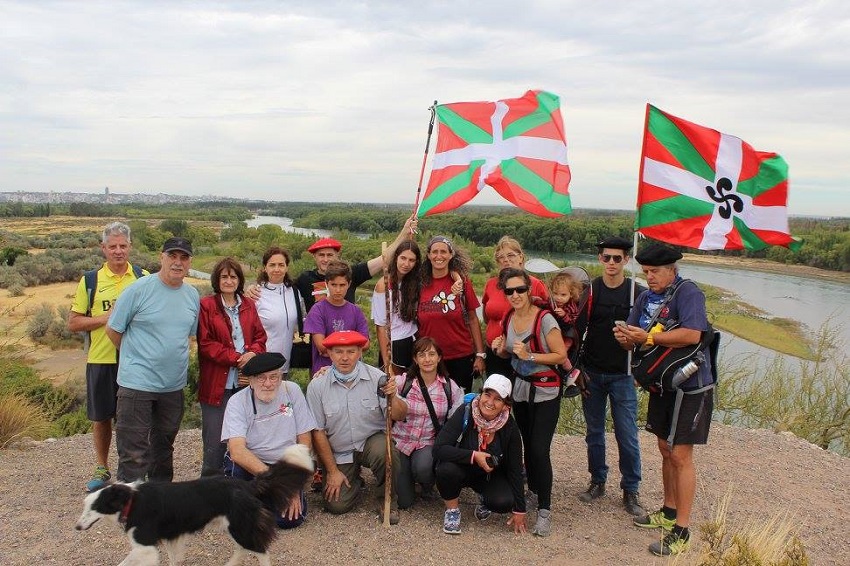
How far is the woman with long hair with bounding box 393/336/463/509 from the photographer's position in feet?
15.1

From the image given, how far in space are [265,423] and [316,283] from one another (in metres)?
1.36

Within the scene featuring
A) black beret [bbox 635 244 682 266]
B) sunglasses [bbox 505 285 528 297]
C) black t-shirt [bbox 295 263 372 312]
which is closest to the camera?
black beret [bbox 635 244 682 266]

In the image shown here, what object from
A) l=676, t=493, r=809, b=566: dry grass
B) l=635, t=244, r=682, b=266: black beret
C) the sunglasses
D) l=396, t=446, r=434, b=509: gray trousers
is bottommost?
l=396, t=446, r=434, b=509: gray trousers

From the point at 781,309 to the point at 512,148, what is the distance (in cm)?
3289

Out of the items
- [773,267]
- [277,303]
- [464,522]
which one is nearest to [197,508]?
[277,303]

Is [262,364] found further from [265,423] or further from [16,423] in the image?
[16,423]

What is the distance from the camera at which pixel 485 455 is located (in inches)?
169

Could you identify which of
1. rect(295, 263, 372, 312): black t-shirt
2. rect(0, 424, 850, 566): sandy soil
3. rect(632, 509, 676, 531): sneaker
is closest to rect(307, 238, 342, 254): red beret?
rect(295, 263, 372, 312): black t-shirt

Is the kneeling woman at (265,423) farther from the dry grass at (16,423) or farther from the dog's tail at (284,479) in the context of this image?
the dry grass at (16,423)

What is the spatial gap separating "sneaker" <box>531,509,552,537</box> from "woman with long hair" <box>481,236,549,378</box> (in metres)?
Result: 1.04

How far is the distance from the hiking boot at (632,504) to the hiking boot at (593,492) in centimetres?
23

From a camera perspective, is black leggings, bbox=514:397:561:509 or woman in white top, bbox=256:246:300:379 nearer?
black leggings, bbox=514:397:561:509

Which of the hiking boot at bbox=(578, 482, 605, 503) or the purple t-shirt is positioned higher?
the purple t-shirt

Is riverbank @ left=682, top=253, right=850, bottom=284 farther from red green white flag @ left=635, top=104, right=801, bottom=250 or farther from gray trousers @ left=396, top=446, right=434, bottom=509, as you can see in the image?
gray trousers @ left=396, top=446, right=434, bottom=509
